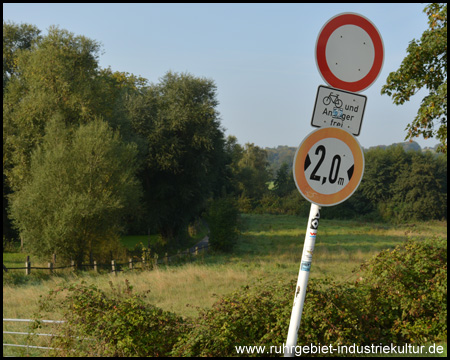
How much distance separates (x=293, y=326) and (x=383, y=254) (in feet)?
20.8

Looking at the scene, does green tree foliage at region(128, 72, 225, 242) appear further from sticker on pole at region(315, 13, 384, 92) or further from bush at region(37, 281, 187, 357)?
sticker on pole at region(315, 13, 384, 92)

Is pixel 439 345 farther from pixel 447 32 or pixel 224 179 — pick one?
pixel 224 179

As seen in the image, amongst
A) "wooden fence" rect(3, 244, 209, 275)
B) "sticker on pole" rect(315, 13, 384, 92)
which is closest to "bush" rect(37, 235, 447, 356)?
"sticker on pole" rect(315, 13, 384, 92)

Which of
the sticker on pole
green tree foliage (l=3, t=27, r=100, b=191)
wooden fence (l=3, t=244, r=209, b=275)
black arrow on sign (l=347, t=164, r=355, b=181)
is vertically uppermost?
green tree foliage (l=3, t=27, r=100, b=191)

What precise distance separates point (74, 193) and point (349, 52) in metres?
20.9

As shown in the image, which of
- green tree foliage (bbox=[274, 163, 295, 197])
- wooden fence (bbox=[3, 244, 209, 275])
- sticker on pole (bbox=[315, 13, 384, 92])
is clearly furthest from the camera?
green tree foliage (bbox=[274, 163, 295, 197])

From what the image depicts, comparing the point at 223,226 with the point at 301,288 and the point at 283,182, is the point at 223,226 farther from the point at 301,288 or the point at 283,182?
the point at 283,182

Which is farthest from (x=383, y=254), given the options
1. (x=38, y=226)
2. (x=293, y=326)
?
(x=38, y=226)

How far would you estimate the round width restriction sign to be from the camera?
3445 mm

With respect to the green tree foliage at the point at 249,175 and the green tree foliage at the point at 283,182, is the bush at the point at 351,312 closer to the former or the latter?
the green tree foliage at the point at 249,175

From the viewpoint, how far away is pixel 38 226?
22.7 metres

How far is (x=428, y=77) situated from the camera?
13422 mm

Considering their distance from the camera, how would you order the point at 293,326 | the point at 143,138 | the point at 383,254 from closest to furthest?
1. the point at 293,326
2. the point at 383,254
3. the point at 143,138

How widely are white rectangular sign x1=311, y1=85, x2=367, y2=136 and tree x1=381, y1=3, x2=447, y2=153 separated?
1027 centimetres
